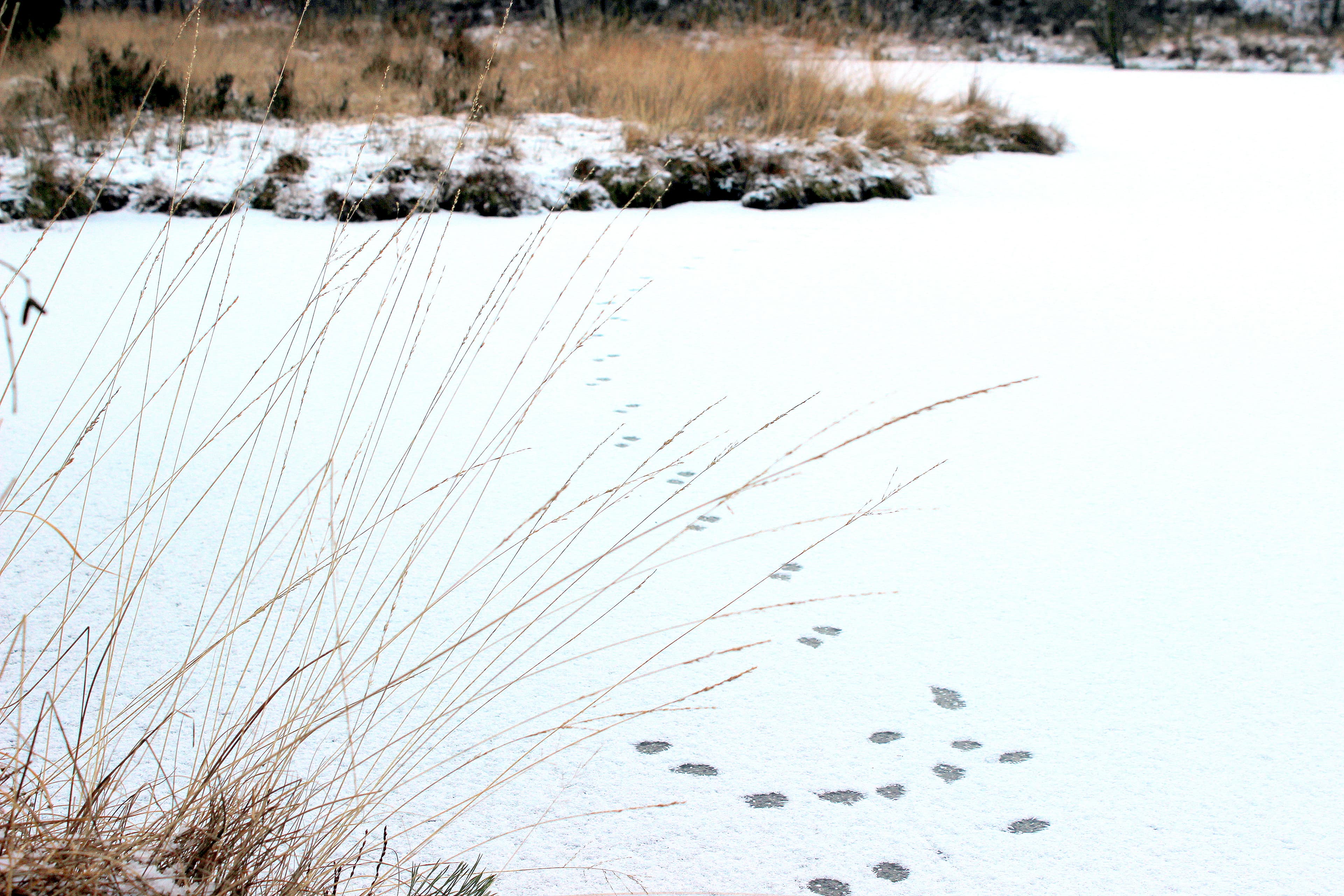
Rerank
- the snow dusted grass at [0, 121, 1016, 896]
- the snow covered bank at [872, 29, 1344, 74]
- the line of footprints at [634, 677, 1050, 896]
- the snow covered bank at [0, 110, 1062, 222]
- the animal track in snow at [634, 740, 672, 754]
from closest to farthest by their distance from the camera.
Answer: the snow dusted grass at [0, 121, 1016, 896], the line of footprints at [634, 677, 1050, 896], the animal track in snow at [634, 740, 672, 754], the snow covered bank at [0, 110, 1062, 222], the snow covered bank at [872, 29, 1344, 74]

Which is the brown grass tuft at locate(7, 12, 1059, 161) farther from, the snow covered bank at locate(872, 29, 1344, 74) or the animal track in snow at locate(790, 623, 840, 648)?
the snow covered bank at locate(872, 29, 1344, 74)

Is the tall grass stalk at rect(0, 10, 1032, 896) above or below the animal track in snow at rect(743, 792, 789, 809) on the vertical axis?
above

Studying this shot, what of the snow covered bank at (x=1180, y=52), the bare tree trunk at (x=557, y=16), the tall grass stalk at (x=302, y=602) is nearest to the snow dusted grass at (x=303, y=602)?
the tall grass stalk at (x=302, y=602)

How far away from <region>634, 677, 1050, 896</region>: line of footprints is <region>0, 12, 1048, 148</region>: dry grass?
432 centimetres

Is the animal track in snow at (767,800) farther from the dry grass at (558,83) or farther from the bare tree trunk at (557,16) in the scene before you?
the bare tree trunk at (557,16)

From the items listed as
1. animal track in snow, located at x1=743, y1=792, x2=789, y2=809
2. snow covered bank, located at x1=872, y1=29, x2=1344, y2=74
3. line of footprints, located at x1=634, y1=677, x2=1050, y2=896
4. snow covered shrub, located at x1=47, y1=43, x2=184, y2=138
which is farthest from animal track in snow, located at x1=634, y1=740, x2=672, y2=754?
snow covered bank, located at x1=872, y1=29, x2=1344, y2=74

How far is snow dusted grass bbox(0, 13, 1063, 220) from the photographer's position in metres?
4.62

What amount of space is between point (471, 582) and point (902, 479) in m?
1.02

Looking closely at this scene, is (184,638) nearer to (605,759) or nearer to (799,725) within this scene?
(605,759)

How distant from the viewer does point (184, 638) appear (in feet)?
4.95

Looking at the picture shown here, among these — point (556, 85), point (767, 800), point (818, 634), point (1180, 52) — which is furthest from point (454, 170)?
point (1180, 52)

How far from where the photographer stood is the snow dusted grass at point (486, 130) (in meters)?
4.62

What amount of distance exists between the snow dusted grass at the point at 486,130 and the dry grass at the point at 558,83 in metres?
0.02

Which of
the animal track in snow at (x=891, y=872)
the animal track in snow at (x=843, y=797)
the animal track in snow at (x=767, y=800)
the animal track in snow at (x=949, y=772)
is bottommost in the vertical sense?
the animal track in snow at (x=891, y=872)
